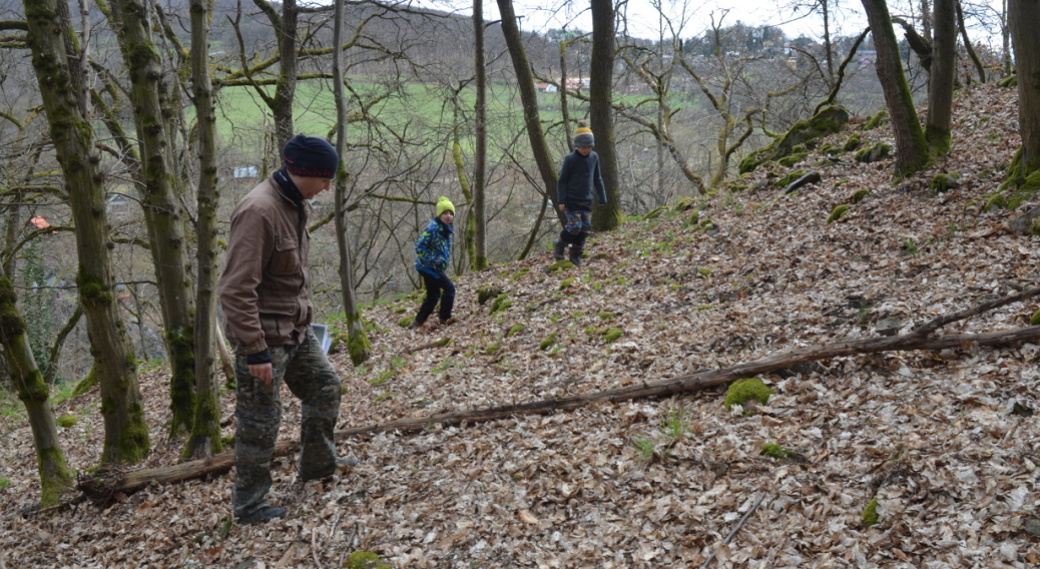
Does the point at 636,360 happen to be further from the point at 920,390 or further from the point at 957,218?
the point at 957,218

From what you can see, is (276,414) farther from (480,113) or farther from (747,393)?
(480,113)

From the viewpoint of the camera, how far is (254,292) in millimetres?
3975

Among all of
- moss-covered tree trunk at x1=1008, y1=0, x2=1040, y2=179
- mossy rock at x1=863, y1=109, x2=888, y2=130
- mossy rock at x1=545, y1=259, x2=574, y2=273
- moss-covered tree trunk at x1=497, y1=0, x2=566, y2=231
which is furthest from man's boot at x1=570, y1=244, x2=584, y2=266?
mossy rock at x1=863, y1=109, x2=888, y2=130

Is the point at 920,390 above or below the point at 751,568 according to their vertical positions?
above

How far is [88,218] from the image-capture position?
6000 mm

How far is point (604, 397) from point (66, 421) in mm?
9175

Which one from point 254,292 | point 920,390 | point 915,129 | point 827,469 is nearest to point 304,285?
point 254,292

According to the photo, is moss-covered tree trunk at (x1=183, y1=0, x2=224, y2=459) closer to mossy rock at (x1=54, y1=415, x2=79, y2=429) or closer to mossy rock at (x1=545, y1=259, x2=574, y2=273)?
mossy rock at (x1=54, y1=415, x2=79, y2=429)

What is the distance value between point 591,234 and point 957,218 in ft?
23.2

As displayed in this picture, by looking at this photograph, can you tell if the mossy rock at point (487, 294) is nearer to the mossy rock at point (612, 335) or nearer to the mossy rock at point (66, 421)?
the mossy rock at point (612, 335)

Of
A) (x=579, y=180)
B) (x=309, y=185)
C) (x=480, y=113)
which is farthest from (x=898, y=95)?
(x=309, y=185)

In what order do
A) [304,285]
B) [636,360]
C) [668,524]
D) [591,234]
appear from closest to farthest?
[668,524] → [304,285] → [636,360] → [591,234]

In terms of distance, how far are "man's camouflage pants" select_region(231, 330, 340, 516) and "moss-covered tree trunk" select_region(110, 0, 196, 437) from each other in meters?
2.87

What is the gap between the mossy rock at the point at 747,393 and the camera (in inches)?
193
